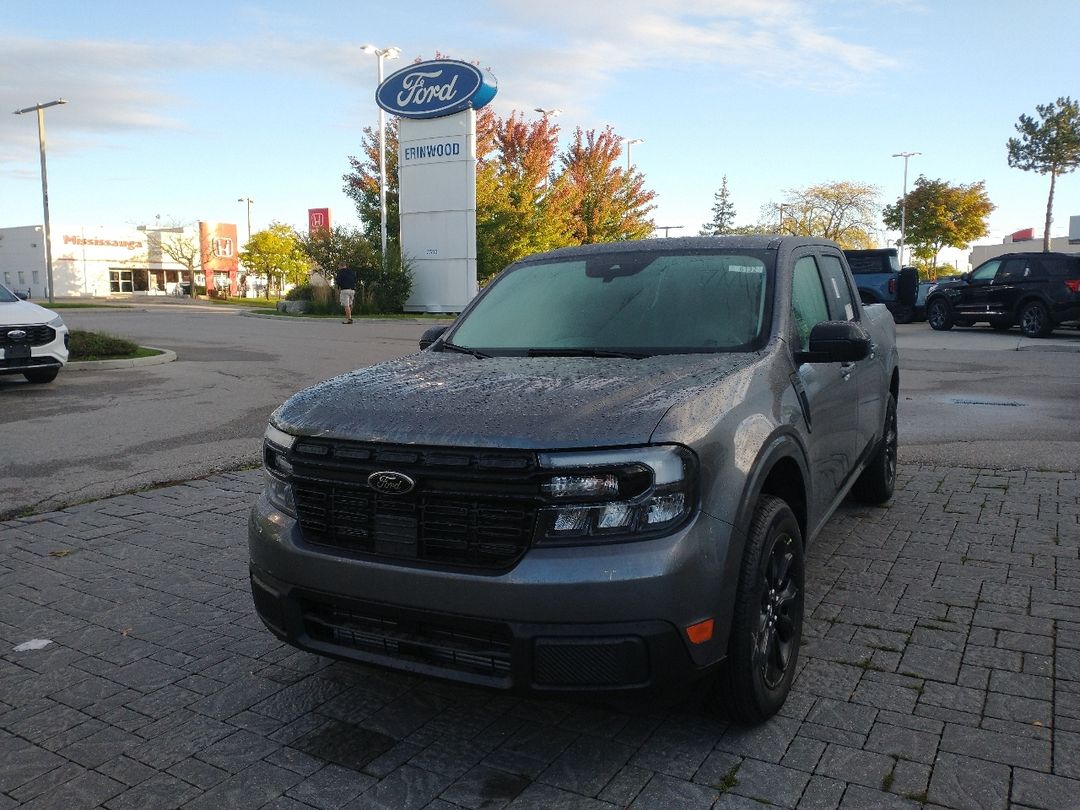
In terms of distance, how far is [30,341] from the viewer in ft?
38.7

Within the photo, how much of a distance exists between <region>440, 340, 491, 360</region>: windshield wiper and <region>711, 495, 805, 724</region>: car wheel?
138 cm

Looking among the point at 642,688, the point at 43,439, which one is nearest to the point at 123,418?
the point at 43,439

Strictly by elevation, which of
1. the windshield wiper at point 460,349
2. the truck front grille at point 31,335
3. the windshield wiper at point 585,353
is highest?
the windshield wiper at point 585,353

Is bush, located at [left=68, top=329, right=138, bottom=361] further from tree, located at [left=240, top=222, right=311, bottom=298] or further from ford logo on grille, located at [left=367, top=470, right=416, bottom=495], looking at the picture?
tree, located at [left=240, top=222, right=311, bottom=298]

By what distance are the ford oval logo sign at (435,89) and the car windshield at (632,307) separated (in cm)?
3102

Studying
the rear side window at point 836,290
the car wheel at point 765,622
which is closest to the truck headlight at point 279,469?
the car wheel at point 765,622

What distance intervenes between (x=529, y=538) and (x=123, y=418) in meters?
8.42

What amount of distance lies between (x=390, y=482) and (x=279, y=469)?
0.59 meters

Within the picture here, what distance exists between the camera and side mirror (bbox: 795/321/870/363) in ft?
12.3

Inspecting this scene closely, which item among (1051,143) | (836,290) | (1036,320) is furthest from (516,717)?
(1051,143)

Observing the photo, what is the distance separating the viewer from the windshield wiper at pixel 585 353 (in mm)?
3705

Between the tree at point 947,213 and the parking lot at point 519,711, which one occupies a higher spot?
the tree at point 947,213

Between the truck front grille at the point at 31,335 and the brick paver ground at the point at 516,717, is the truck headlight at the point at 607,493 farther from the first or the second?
the truck front grille at the point at 31,335

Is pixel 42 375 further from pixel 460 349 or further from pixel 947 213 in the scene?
pixel 947 213
